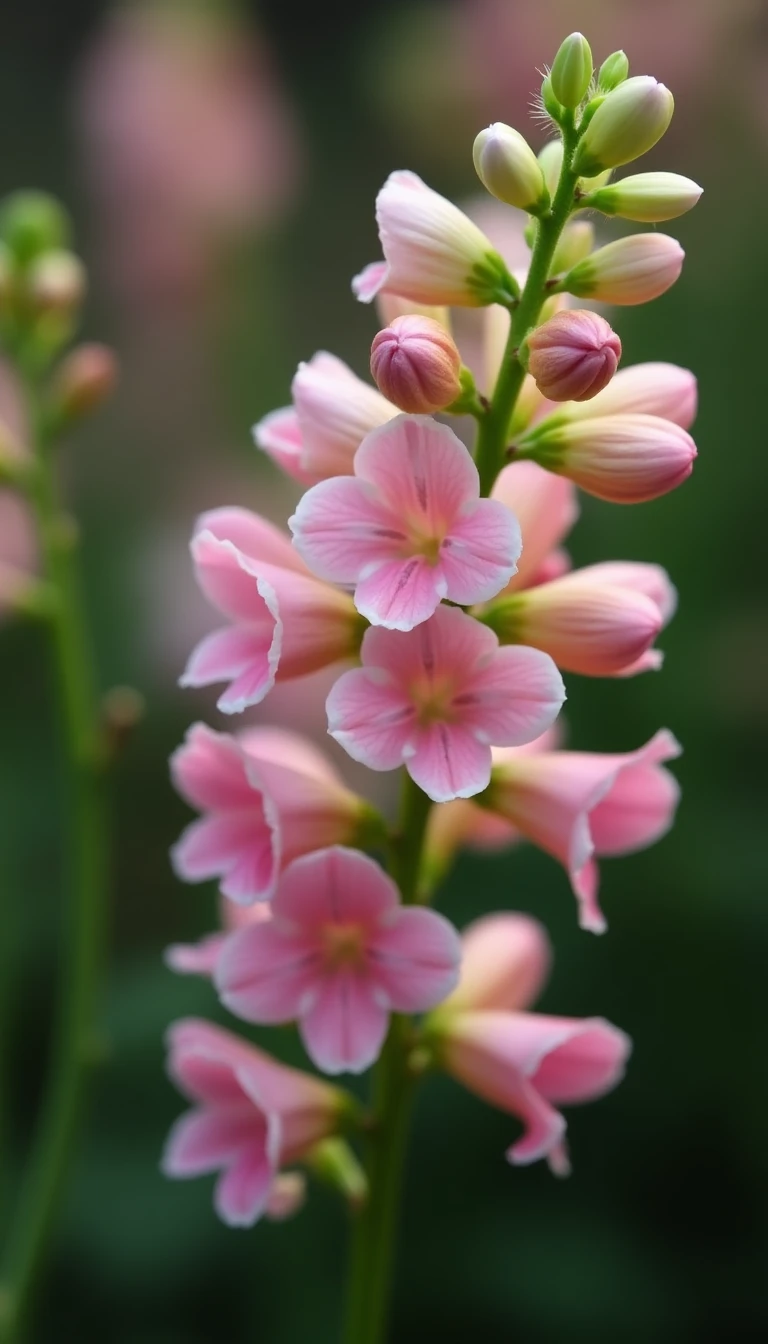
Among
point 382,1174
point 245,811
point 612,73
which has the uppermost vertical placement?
point 612,73

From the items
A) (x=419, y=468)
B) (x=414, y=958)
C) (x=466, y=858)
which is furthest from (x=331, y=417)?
(x=466, y=858)

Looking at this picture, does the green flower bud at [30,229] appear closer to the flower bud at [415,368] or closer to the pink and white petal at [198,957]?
the flower bud at [415,368]

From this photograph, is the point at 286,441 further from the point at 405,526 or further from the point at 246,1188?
the point at 246,1188

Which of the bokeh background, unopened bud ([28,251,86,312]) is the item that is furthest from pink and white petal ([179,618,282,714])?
the bokeh background

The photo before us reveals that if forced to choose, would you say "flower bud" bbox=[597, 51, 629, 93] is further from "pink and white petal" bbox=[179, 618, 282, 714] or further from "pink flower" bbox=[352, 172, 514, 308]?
"pink and white petal" bbox=[179, 618, 282, 714]

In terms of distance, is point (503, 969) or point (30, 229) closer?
point (503, 969)

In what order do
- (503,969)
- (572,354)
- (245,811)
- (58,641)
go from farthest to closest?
(58,641) → (503,969) → (245,811) → (572,354)

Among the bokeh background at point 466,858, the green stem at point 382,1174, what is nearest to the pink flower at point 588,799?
the green stem at point 382,1174

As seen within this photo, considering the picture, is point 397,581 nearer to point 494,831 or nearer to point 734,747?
point 494,831
